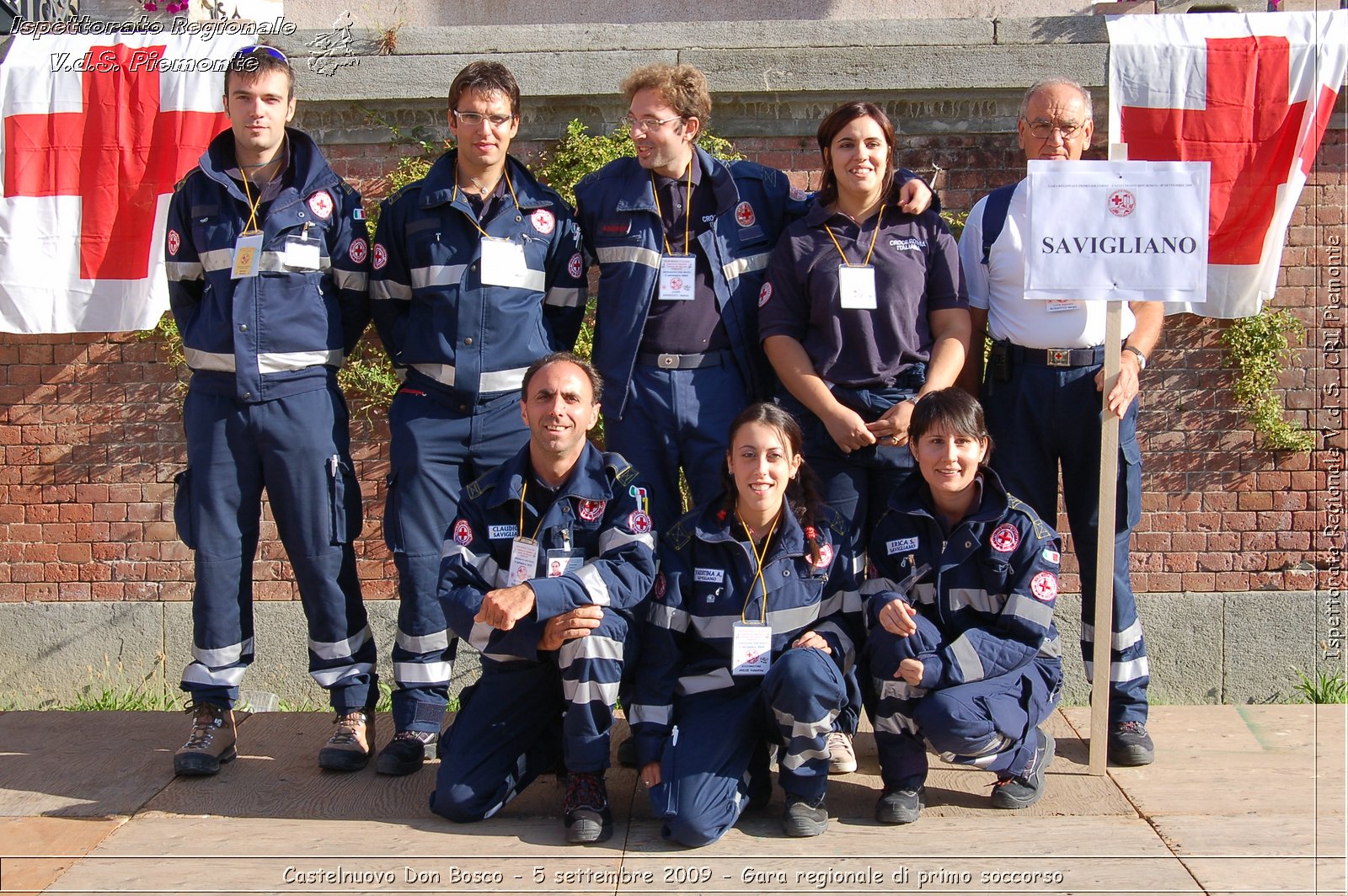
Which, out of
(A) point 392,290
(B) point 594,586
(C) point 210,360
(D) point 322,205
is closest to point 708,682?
(B) point 594,586

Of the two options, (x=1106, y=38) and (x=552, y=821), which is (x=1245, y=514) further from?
(x=552, y=821)

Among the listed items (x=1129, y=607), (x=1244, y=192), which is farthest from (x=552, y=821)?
(x=1244, y=192)

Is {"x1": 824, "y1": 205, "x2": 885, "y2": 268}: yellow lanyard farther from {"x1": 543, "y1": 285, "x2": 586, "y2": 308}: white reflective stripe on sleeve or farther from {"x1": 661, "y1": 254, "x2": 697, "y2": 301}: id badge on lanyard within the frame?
{"x1": 543, "y1": 285, "x2": 586, "y2": 308}: white reflective stripe on sleeve

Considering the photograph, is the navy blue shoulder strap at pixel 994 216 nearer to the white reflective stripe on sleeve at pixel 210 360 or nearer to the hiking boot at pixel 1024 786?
the hiking boot at pixel 1024 786

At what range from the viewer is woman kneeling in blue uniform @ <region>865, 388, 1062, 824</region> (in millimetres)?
3705

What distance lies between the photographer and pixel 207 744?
4.27 metres

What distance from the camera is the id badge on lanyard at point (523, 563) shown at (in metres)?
3.85

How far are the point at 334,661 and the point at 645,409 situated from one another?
1496 mm

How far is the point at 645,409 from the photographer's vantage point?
14.1 feet

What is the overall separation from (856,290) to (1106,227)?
88 cm

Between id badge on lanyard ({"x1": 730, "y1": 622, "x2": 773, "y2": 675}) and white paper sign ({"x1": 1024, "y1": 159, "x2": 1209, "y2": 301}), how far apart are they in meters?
1.53

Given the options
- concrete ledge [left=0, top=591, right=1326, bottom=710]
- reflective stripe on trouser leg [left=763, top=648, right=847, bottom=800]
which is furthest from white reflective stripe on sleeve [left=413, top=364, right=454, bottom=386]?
concrete ledge [left=0, top=591, right=1326, bottom=710]

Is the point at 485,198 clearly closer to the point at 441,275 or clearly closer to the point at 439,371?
the point at 441,275

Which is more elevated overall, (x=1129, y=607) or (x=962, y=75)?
(x=962, y=75)
